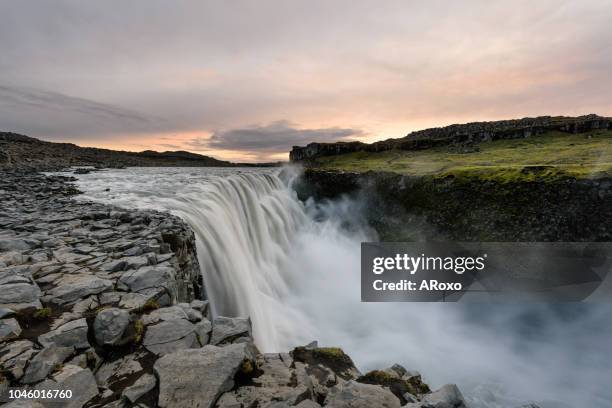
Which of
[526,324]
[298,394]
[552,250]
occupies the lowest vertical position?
[526,324]

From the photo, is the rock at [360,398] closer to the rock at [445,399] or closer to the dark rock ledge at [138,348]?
the dark rock ledge at [138,348]

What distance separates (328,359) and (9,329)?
622cm

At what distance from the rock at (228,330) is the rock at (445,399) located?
3.66 metres

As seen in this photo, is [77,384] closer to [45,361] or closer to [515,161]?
[45,361]

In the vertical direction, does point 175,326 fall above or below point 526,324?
above

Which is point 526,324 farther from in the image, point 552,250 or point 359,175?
point 359,175

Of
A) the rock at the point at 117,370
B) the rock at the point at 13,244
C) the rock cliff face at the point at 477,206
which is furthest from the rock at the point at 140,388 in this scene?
the rock cliff face at the point at 477,206

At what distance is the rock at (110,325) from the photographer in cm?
530

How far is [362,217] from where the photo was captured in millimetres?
43438

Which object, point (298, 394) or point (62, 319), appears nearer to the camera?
point (298, 394)

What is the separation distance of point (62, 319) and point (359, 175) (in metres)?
42.8

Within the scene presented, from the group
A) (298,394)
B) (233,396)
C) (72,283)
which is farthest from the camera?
(72,283)

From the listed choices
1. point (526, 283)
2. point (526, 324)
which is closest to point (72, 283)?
point (526, 324)

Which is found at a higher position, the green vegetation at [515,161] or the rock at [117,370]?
the green vegetation at [515,161]
